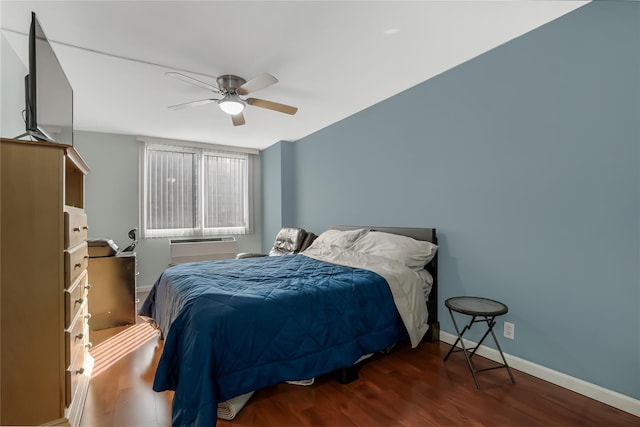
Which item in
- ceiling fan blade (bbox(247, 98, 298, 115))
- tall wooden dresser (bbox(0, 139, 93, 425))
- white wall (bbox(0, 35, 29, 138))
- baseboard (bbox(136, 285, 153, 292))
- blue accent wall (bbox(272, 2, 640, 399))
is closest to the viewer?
tall wooden dresser (bbox(0, 139, 93, 425))

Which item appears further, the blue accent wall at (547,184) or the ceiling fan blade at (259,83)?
the ceiling fan blade at (259,83)

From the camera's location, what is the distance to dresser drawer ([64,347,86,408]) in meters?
1.48

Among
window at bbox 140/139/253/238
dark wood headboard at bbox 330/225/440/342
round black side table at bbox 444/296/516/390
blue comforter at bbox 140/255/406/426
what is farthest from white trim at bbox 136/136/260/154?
round black side table at bbox 444/296/516/390

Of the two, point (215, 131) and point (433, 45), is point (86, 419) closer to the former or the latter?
point (433, 45)

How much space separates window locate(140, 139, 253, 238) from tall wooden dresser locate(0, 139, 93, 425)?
3.70m

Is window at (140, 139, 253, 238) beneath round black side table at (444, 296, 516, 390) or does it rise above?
above

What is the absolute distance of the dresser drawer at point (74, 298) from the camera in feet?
4.84

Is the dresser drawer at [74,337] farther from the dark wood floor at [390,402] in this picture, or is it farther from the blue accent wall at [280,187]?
the blue accent wall at [280,187]

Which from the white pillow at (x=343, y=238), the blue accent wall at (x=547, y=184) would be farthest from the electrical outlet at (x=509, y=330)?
the white pillow at (x=343, y=238)

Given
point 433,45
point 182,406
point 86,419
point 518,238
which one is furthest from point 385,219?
point 86,419

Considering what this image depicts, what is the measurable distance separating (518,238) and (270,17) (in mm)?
2380

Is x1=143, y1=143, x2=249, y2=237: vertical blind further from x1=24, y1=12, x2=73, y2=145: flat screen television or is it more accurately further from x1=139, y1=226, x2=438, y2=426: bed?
x1=24, y1=12, x2=73, y2=145: flat screen television

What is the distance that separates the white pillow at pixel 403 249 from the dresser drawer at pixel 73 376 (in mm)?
2304

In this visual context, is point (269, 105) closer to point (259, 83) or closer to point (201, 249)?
point (259, 83)
